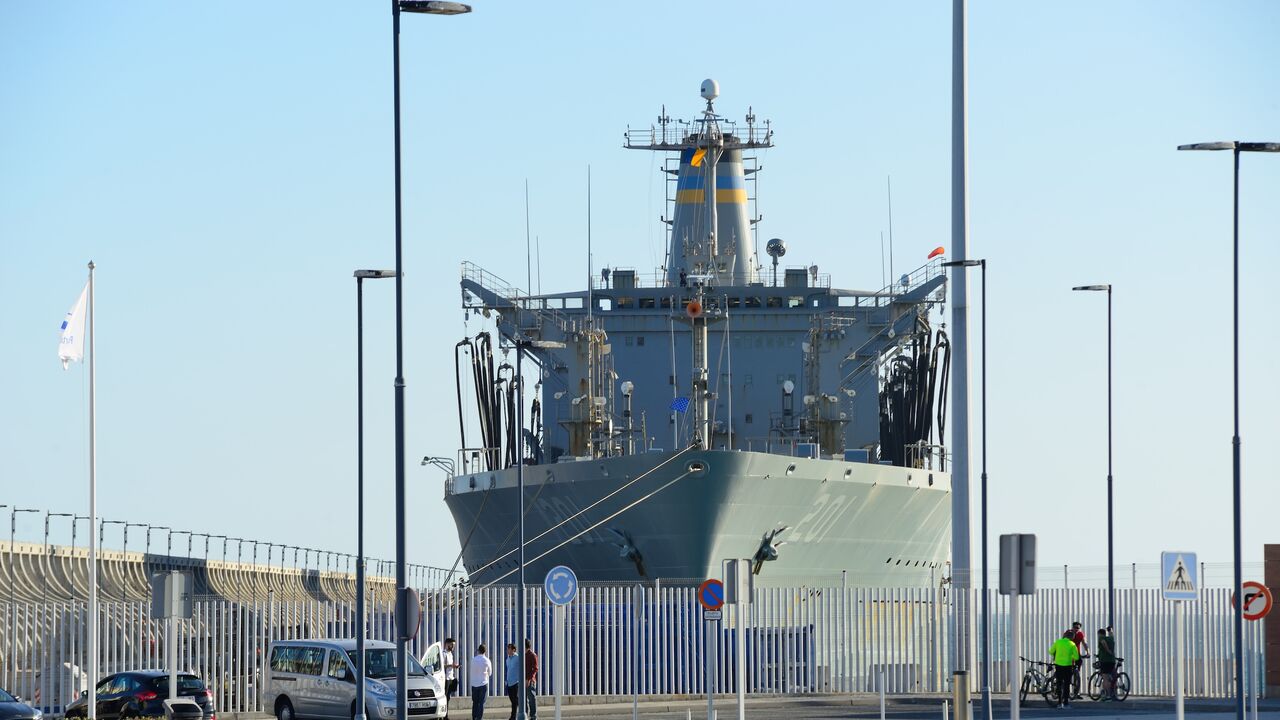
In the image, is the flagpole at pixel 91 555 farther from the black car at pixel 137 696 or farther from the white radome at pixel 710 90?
the white radome at pixel 710 90

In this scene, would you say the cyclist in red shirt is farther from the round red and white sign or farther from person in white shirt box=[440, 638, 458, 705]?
person in white shirt box=[440, 638, 458, 705]

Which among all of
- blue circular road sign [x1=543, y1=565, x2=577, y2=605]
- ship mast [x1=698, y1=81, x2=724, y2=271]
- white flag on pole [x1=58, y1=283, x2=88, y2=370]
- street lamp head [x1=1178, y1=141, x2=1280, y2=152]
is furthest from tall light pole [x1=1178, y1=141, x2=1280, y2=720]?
ship mast [x1=698, y1=81, x2=724, y2=271]

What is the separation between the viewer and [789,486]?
43656 millimetres

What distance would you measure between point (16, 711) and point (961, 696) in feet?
42.7

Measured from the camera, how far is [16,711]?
27.2 meters

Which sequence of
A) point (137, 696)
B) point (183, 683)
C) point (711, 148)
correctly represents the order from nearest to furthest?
point (137, 696)
point (183, 683)
point (711, 148)

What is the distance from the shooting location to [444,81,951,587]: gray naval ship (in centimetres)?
4412

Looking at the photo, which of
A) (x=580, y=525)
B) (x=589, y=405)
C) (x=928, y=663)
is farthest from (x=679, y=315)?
(x=928, y=663)

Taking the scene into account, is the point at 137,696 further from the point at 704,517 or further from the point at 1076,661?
the point at 704,517

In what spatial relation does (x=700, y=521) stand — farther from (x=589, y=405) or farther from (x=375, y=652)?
(x=375, y=652)

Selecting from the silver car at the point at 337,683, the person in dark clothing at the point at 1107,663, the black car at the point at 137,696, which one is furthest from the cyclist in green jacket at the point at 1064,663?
the black car at the point at 137,696

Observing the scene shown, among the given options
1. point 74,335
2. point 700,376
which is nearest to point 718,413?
point 700,376

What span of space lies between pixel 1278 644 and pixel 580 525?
16.1 metres

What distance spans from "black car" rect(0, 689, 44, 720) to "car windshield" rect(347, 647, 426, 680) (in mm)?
4594
